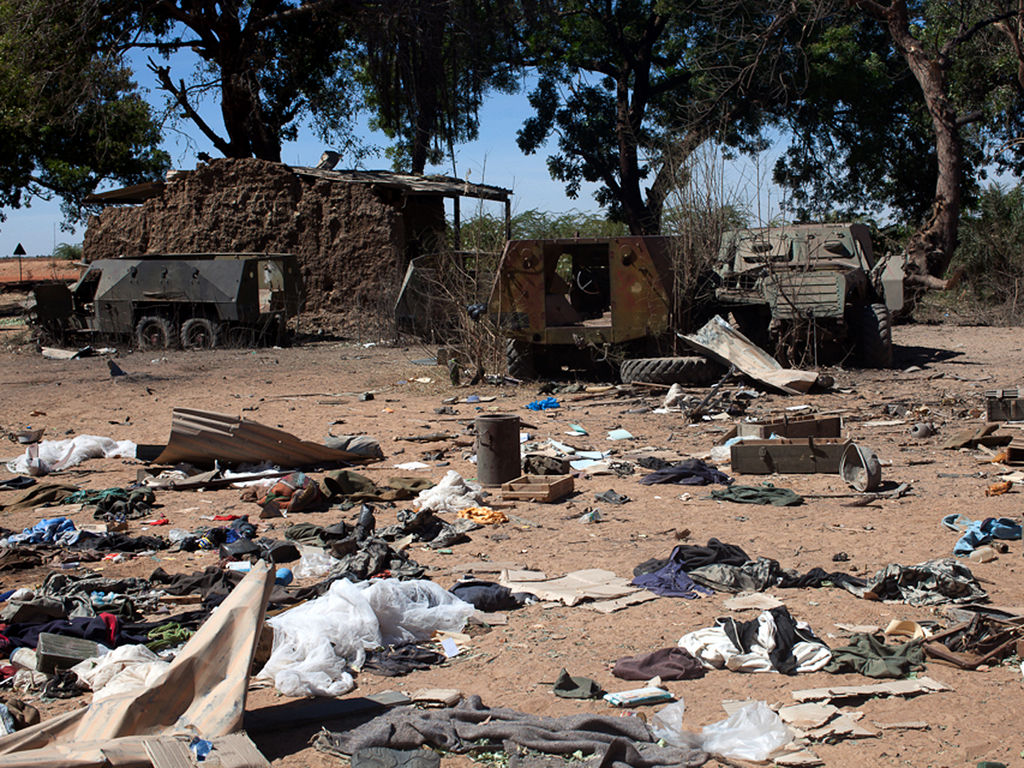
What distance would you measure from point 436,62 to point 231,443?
644 inches

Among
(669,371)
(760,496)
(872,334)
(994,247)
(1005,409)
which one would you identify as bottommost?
(760,496)

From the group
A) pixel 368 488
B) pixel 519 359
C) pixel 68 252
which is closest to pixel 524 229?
pixel 519 359

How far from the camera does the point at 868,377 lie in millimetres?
11734

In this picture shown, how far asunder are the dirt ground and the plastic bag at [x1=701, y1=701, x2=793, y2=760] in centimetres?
11

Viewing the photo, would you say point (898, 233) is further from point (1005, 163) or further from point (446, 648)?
point (446, 648)

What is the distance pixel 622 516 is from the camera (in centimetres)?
617

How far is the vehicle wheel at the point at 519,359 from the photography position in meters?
12.1

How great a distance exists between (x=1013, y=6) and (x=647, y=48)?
25.2 ft

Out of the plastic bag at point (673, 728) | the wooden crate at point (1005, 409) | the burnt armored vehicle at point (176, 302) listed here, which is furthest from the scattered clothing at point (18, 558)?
the burnt armored vehicle at point (176, 302)

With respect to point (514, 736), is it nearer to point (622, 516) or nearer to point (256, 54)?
point (622, 516)

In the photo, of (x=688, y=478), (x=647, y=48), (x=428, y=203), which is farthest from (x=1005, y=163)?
(x=688, y=478)

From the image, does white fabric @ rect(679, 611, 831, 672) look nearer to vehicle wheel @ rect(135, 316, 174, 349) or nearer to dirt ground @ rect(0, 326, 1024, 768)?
dirt ground @ rect(0, 326, 1024, 768)

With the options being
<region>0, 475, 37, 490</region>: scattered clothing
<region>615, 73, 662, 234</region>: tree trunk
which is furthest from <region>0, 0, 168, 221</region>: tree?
<region>0, 475, 37, 490</region>: scattered clothing

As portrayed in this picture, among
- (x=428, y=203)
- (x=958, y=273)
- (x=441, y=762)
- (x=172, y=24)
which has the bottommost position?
(x=441, y=762)
